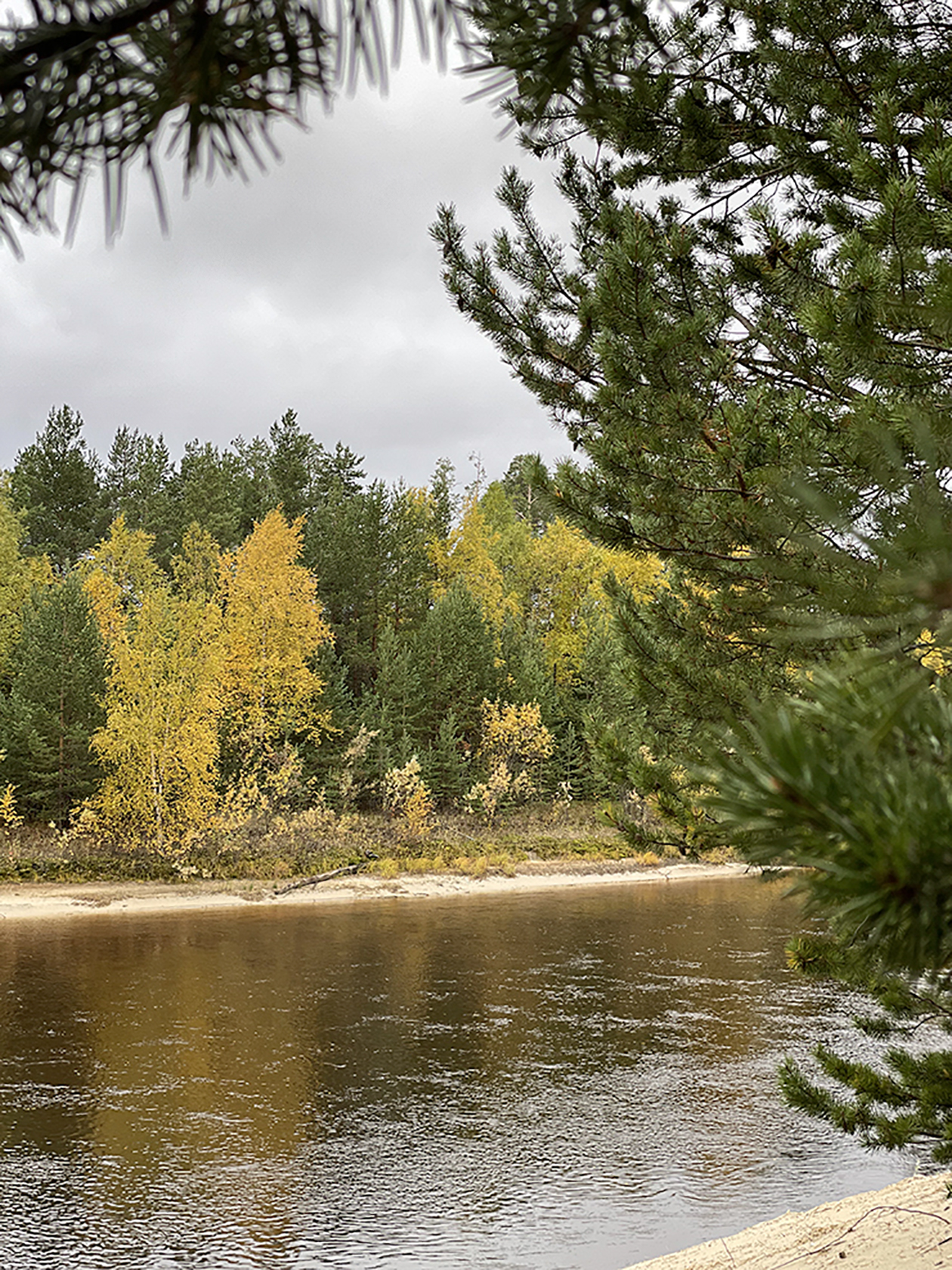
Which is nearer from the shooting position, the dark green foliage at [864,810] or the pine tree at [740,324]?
the dark green foliage at [864,810]

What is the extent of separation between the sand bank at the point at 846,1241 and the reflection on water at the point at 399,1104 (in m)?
0.58

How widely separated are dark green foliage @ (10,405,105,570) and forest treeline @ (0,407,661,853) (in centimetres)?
7

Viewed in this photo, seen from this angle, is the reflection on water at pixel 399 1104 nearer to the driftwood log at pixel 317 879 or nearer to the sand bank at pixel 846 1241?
the sand bank at pixel 846 1241

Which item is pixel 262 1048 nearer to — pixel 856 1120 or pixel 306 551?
pixel 856 1120

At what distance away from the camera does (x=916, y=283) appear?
11.1ft

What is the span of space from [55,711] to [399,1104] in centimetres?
1492

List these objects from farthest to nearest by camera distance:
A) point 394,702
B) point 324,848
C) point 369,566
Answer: point 369,566 < point 394,702 < point 324,848

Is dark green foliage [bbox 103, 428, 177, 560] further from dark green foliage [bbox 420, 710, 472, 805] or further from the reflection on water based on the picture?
the reflection on water

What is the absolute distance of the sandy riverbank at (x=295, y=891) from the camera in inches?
760

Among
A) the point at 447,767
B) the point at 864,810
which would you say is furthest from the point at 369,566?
the point at 864,810

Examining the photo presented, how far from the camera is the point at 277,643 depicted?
78.7 ft

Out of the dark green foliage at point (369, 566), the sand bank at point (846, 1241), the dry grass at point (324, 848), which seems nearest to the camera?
the sand bank at point (846, 1241)

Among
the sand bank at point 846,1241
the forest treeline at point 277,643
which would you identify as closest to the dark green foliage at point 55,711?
the forest treeline at point 277,643

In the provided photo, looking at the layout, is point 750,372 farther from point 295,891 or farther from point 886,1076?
point 295,891
